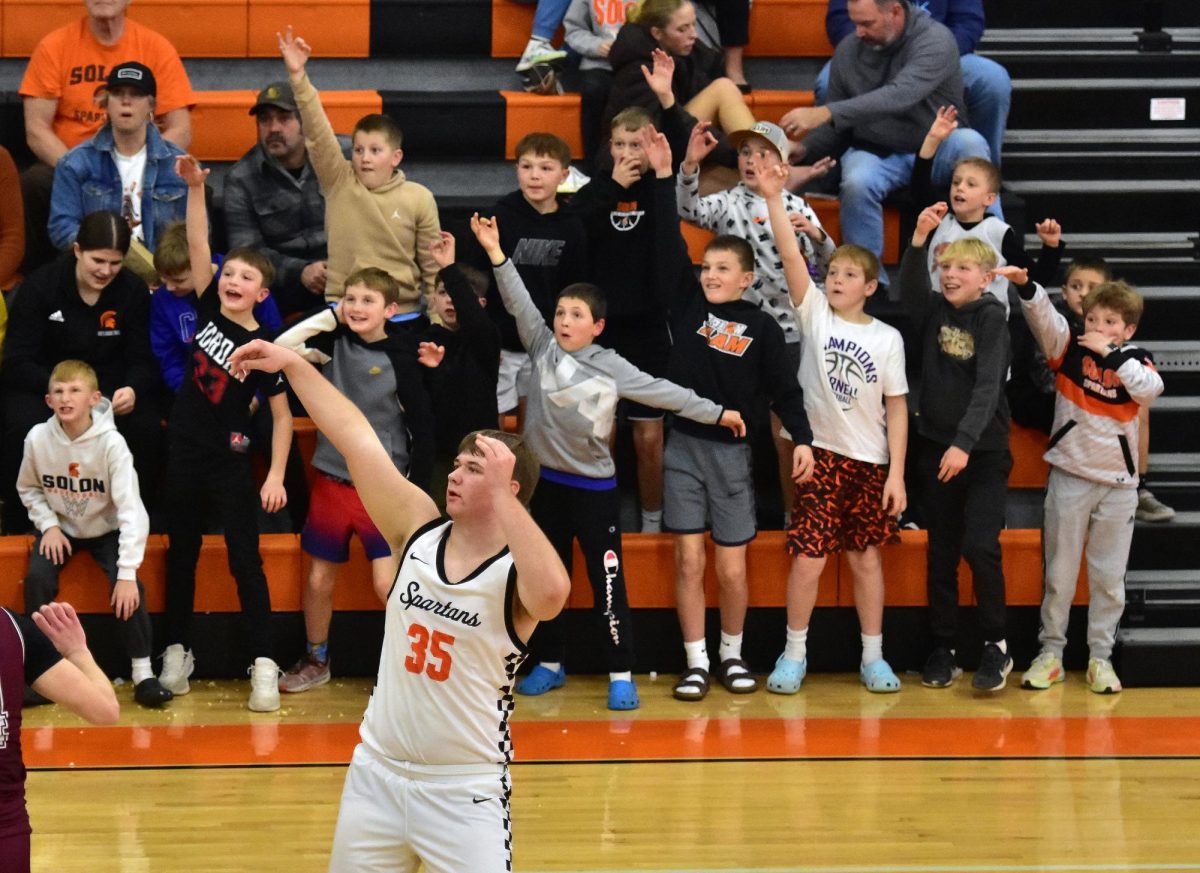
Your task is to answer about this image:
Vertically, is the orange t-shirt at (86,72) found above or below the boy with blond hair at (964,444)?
above

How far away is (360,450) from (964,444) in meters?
3.43

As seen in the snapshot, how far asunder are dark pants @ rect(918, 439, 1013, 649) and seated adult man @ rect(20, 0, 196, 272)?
12.4ft

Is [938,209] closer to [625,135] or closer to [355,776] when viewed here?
[625,135]

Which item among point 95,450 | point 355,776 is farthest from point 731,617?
point 355,776

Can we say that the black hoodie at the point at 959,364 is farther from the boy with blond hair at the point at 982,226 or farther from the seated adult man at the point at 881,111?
the seated adult man at the point at 881,111

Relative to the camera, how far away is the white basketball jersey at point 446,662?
4336 millimetres

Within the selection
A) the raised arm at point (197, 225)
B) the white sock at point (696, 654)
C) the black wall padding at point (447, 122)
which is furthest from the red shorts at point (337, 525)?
the black wall padding at point (447, 122)

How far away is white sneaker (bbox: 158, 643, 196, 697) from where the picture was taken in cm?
702

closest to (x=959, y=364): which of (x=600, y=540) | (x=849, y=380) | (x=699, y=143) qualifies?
(x=849, y=380)

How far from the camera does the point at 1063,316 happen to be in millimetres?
7738

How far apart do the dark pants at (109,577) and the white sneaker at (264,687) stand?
1.44ft

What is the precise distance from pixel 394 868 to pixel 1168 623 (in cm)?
432

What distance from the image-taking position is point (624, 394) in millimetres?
7086

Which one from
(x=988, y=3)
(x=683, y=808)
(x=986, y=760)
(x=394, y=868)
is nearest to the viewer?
(x=394, y=868)
